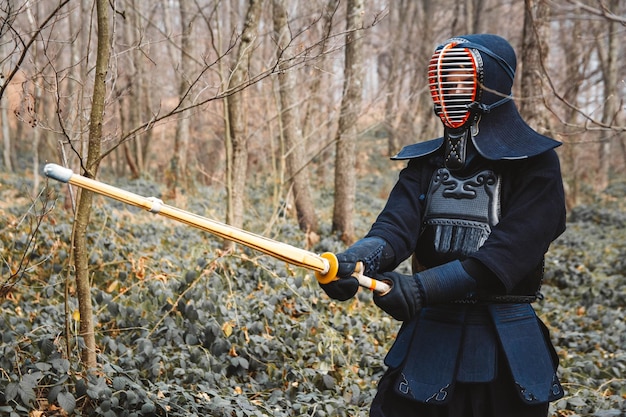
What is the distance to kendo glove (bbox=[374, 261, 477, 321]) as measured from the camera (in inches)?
87.7

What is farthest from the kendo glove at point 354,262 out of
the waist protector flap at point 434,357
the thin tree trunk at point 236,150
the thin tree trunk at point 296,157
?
the thin tree trunk at point 296,157

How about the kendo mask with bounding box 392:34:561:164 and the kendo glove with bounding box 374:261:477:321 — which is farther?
the kendo mask with bounding box 392:34:561:164

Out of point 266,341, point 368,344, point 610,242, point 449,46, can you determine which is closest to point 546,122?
point 610,242

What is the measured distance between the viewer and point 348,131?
986 cm

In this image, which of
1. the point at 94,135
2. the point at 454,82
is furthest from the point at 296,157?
the point at 454,82

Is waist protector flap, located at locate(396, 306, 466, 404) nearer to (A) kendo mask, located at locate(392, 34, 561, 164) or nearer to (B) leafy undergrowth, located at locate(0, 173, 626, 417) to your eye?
(A) kendo mask, located at locate(392, 34, 561, 164)

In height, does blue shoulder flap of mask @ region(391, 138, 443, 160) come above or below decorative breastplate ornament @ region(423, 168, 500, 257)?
above

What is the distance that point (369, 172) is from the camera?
25703 millimetres

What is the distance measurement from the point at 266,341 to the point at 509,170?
9.34 ft

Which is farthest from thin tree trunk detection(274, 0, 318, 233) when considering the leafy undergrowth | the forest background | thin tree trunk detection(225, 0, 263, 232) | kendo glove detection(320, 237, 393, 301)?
kendo glove detection(320, 237, 393, 301)

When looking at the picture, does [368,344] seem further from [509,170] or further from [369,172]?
[369,172]

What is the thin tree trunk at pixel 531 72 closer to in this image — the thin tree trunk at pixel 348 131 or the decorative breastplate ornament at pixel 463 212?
the thin tree trunk at pixel 348 131

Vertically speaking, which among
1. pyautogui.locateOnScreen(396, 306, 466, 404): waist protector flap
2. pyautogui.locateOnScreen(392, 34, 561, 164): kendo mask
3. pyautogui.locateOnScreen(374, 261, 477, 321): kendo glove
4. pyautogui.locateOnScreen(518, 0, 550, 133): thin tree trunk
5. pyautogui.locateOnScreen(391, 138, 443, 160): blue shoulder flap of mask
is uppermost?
pyautogui.locateOnScreen(518, 0, 550, 133): thin tree trunk

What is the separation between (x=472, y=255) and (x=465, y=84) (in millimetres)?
701
